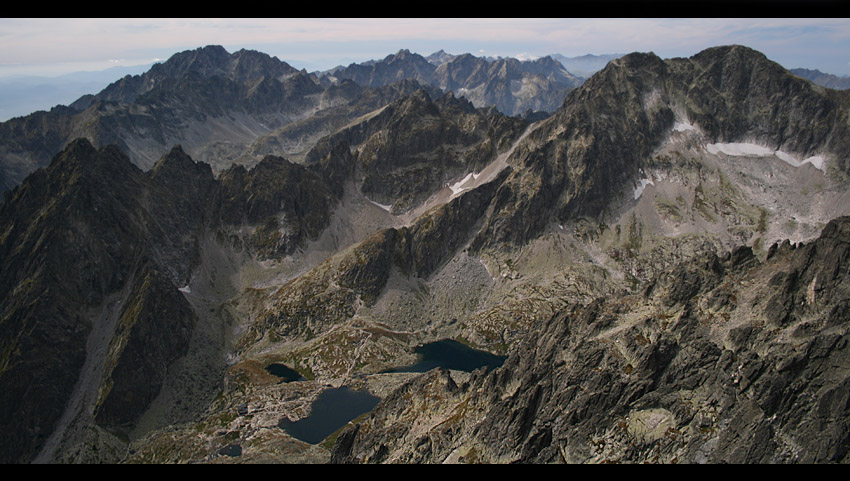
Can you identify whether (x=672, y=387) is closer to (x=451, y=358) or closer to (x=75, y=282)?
(x=451, y=358)

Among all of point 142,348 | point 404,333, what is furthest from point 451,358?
point 142,348

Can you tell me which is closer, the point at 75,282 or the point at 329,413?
the point at 329,413

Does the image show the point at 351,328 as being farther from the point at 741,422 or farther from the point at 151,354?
the point at 741,422

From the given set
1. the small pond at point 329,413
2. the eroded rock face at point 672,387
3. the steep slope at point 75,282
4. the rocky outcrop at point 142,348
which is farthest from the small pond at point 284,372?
the eroded rock face at point 672,387

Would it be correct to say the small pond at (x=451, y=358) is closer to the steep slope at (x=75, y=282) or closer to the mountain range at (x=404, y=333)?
the mountain range at (x=404, y=333)

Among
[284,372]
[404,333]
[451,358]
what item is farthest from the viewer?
[404,333]

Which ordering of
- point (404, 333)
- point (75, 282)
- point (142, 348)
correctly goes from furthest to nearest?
point (404, 333), point (75, 282), point (142, 348)

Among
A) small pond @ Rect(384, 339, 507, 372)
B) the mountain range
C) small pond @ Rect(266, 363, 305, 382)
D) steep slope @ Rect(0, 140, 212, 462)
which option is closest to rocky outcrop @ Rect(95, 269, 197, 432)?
steep slope @ Rect(0, 140, 212, 462)
